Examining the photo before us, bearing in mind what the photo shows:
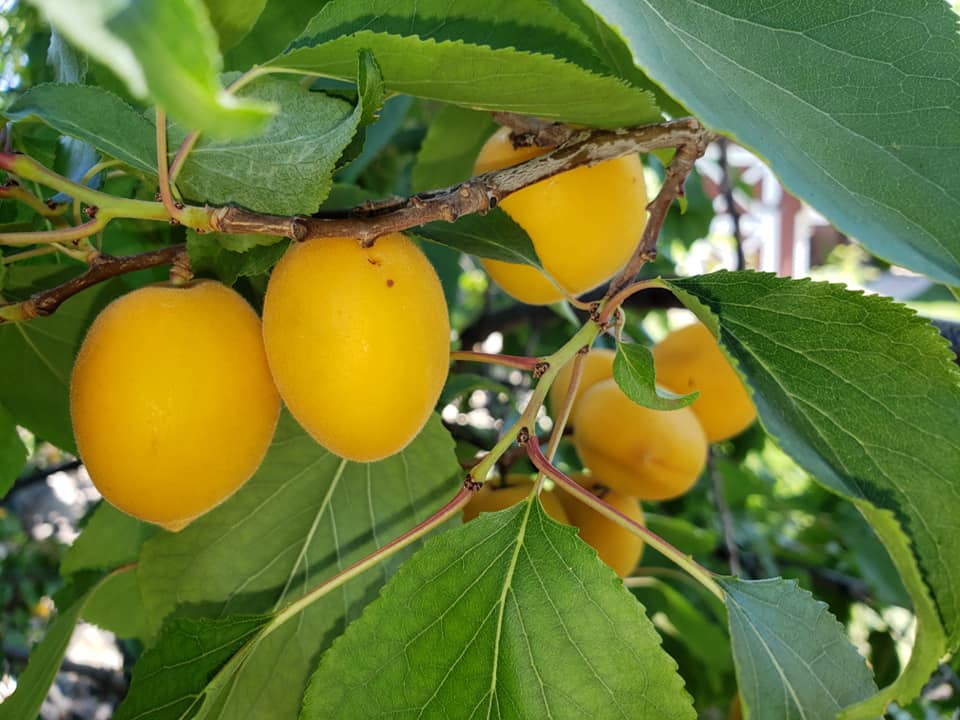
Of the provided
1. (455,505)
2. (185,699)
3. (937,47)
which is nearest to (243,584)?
(185,699)

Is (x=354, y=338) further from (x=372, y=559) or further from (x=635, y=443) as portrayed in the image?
(x=635, y=443)

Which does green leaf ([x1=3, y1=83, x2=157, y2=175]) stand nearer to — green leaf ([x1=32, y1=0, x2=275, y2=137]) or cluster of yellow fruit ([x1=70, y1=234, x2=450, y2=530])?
cluster of yellow fruit ([x1=70, y1=234, x2=450, y2=530])

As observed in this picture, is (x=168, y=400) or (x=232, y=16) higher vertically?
(x=232, y=16)

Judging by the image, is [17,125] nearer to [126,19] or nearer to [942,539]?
[126,19]

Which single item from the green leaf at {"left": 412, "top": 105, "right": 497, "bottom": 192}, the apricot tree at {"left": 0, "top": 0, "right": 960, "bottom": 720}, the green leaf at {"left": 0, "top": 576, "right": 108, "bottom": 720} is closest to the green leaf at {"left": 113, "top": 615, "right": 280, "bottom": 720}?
the apricot tree at {"left": 0, "top": 0, "right": 960, "bottom": 720}

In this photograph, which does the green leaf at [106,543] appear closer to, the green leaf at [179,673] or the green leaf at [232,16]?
the green leaf at [179,673]

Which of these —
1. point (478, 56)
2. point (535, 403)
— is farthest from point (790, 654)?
point (478, 56)
